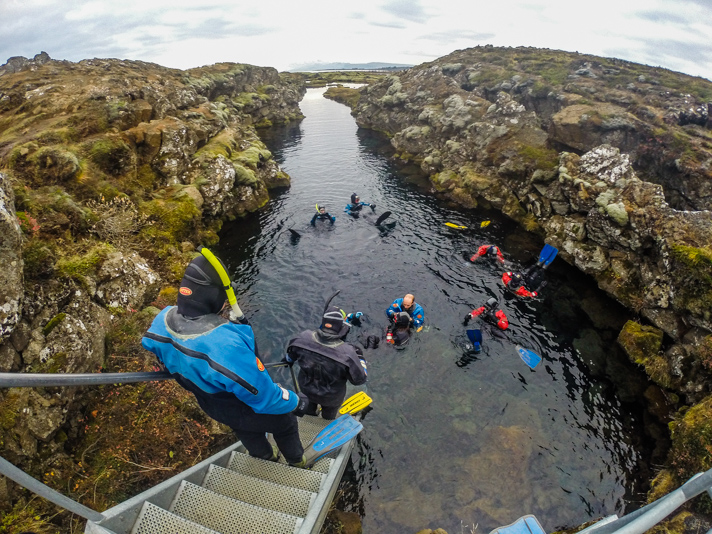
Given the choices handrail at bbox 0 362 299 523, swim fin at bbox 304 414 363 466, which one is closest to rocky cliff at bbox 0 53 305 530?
handrail at bbox 0 362 299 523

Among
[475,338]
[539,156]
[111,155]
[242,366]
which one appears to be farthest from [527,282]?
[111,155]

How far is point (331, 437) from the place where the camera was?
7.72 m

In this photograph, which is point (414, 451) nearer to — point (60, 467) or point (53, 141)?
point (60, 467)

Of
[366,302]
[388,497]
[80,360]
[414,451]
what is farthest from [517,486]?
[80,360]

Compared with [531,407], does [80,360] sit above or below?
above

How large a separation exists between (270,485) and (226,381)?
9.84 ft

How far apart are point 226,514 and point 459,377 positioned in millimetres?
9931

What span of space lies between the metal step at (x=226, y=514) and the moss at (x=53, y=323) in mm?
5391

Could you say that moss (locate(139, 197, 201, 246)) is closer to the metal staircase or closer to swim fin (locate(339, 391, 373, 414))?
swim fin (locate(339, 391, 373, 414))

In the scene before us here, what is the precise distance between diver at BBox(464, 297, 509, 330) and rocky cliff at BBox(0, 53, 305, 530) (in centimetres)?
1310

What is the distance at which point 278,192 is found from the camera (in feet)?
108

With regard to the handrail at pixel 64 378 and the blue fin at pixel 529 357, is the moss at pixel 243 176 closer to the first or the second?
the blue fin at pixel 529 357

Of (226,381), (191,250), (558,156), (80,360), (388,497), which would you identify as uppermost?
(558,156)

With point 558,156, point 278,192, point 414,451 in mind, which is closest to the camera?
point 414,451
